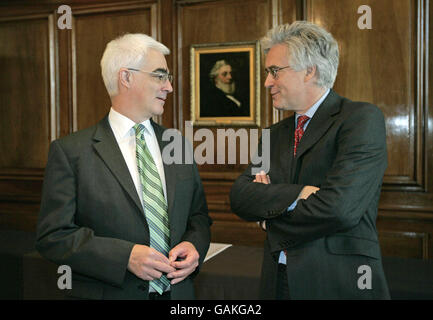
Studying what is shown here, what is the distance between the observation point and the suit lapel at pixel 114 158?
1.95 meters

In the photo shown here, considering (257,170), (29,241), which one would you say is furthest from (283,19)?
(29,241)

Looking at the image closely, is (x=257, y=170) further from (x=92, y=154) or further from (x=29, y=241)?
(x=29, y=241)

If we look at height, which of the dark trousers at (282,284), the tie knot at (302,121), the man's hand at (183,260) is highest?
the tie knot at (302,121)

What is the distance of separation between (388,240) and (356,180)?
7.05ft

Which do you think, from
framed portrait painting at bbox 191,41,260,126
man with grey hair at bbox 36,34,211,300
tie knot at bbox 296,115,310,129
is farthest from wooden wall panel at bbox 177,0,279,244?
man with grey hair at bbox 36,34,211,300

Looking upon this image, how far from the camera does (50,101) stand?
4.89 meters

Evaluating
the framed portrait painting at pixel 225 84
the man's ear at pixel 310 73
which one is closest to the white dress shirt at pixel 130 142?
the man's ear at pixel 310 73

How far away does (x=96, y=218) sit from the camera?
6.38 feet

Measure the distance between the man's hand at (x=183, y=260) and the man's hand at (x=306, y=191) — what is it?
0.54 metres

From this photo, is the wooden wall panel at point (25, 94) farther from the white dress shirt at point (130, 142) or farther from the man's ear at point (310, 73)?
the man's ear at point (310, 73)

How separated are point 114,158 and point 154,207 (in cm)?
29

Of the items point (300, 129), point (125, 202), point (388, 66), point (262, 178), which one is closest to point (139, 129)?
point (125, 202)

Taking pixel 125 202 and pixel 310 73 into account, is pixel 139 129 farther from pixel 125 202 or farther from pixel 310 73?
pixel 310 73

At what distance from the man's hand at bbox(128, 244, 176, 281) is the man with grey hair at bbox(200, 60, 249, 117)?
2.47 metres
